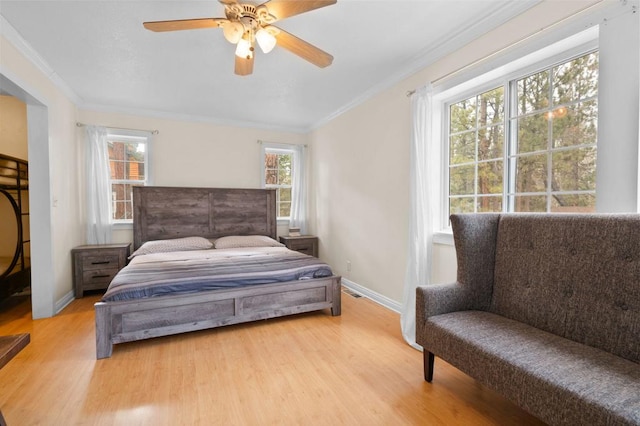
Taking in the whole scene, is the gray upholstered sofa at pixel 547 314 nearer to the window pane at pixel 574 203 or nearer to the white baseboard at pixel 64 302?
the window pane at pixel 574 203

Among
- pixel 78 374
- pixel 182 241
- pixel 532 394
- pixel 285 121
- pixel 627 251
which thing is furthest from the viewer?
pixel 285 121

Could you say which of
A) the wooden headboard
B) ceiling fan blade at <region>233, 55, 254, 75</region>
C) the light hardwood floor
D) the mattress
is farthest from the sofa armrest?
the wooden headboard

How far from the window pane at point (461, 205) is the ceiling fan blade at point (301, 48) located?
1614 mm

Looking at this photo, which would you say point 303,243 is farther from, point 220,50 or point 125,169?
point 220,50

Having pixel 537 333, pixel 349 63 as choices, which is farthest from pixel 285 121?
pixel 537 333

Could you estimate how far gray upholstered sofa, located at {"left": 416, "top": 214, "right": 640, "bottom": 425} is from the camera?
1.13m

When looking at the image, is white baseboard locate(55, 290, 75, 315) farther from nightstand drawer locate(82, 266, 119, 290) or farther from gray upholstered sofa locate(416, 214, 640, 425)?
gray upholstered sofa locate(416, 214, 640, 425)

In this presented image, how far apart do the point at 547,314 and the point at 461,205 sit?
3.84 ft

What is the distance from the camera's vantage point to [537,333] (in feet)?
5.05

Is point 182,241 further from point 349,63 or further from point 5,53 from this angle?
point 349,63

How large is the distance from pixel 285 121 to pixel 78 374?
150 inches

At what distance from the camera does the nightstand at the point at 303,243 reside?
14.8ft

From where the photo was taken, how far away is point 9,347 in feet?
4.25

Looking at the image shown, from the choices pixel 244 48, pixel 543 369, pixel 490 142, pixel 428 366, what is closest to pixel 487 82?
pixel 490 142
